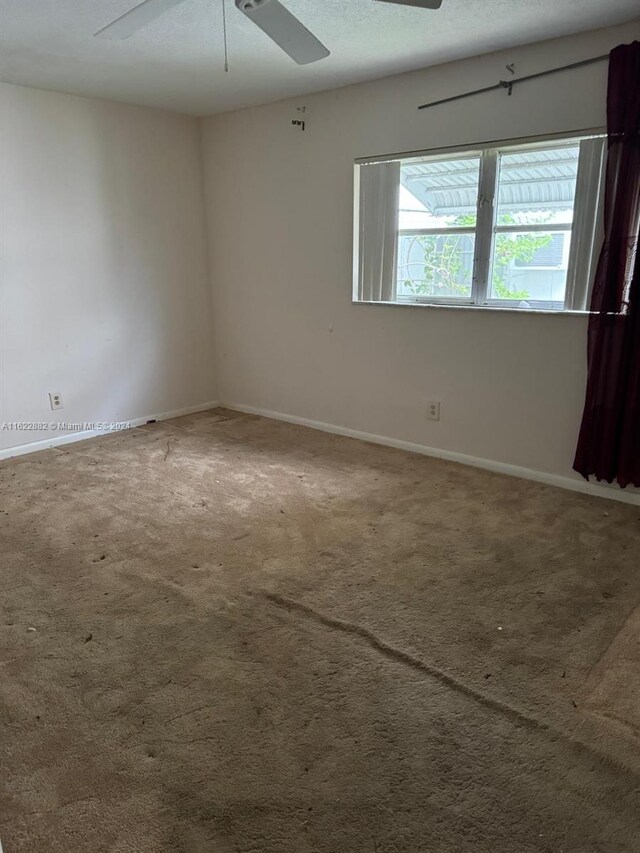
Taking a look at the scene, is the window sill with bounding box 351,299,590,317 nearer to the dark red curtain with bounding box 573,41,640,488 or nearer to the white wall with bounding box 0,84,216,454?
the dark red curtain with bounding box 573,41,640,488

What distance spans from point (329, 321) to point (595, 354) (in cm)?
190

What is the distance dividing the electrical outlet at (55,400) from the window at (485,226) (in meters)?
2.30

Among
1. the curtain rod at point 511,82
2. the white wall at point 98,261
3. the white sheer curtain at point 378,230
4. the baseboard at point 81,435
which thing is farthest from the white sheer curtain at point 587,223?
the baseboard at point 81,435

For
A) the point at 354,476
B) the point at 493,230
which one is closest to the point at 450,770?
the point at 354,476

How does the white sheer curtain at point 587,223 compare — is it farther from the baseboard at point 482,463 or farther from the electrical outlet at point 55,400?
the electrical outlet at point 55,400

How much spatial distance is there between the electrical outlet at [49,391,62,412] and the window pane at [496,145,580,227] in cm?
319

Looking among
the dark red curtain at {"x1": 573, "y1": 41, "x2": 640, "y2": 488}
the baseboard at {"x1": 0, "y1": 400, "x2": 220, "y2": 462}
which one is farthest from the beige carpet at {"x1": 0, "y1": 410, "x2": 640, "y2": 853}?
the baseboard at {"x1": 0, "y1": 400, "x2": 220, "y2": 462}

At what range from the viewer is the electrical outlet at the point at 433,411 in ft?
12.5

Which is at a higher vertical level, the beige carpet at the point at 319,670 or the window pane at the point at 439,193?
the window pane at the point at 439,193

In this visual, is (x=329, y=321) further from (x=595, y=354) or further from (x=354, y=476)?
(x=595, y=354)

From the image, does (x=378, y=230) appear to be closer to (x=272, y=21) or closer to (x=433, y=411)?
(x=433, y=411)

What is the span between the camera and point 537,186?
3.19 metres

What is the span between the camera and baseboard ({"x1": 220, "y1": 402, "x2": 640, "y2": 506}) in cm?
320

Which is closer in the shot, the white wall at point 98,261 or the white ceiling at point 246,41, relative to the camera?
the white ceiling at point 246,41
